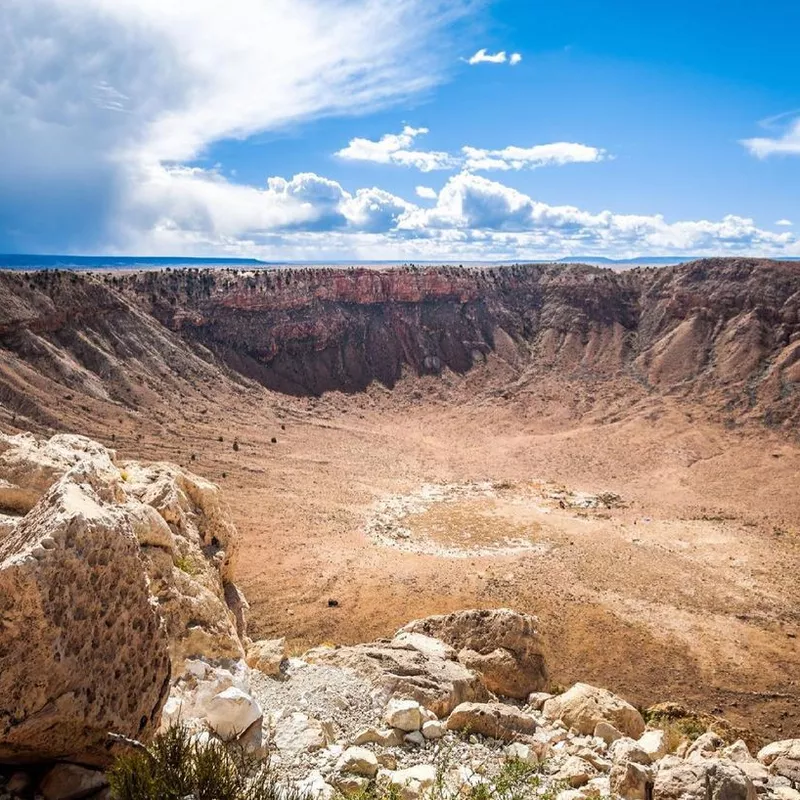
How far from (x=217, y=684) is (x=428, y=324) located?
2344 inches

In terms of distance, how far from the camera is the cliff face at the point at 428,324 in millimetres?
45438

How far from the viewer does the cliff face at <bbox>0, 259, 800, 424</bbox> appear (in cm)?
4544

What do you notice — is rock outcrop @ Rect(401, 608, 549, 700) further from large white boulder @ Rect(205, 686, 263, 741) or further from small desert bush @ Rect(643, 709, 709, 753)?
large white boulder @ Rect(205, 686, 263, 741)

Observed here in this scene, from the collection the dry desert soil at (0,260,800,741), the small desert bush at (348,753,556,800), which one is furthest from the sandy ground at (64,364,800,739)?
the small desert bush at (348,753,556,800)

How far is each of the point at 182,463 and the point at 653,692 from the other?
25118 mm

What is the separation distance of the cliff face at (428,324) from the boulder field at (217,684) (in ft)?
A: 109

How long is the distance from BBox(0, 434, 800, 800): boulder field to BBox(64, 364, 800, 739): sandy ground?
14.2 feet

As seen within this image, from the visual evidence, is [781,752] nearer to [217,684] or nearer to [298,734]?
[298,734]

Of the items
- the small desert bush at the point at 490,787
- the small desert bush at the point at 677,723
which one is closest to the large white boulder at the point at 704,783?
the small desert bush at the point at 490,787

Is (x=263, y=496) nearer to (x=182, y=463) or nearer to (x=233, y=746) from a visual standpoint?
(x=182, y=463)

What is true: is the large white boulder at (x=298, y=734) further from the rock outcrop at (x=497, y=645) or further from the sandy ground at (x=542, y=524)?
the sandy ground at (x=542, y=524)

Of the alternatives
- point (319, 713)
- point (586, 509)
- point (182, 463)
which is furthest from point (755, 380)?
point (319, 713)

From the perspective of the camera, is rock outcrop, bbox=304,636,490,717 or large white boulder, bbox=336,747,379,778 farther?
rock outcrop, bbox=304,636,490,717

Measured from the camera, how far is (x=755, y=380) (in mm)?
51312
